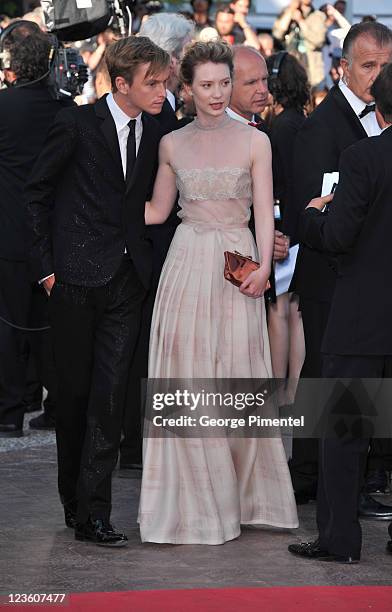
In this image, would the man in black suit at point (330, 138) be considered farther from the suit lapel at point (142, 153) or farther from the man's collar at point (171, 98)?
the man's collar at point (171, 98)

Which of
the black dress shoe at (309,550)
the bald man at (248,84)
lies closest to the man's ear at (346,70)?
the bald man at (248,84)

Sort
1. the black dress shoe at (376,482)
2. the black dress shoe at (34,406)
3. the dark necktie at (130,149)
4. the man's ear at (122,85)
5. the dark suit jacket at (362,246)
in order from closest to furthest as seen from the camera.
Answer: the dark suit jacket at (362,246)
the man's ear at (122,85)
the dark necktie at (130,149)
the black dress shoe at (376,482)
the black dress shoe at (34,406)

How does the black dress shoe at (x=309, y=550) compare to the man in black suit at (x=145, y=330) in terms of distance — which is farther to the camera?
the man in black suit at (x=145, y=330)

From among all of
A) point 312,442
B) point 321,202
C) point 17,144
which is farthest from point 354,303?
point 17,144

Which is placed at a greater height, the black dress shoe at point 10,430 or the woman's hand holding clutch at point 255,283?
the woman's hand holding clutch at point 255,283

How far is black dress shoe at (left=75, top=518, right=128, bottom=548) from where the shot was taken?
A: 5.92 m

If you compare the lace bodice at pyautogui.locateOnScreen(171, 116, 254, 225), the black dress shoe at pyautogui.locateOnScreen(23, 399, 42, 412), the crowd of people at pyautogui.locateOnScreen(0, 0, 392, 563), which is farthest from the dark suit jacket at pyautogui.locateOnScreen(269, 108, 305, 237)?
the black dress shoe at pyautogui.locateOnScreen(23, 399, 42, 412)

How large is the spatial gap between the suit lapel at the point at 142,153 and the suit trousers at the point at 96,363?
34 centimetres

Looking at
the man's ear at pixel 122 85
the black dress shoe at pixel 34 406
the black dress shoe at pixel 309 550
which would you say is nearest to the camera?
the black dress shoe at pixel 309 550

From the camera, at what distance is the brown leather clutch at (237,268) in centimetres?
600

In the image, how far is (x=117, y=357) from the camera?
601 cm

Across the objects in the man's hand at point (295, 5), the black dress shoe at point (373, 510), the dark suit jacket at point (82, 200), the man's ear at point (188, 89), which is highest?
the man's hand at point (295, 5)

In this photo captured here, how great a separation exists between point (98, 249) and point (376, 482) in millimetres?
2093

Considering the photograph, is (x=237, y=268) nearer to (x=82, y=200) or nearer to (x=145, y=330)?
(x=82, y=200)
